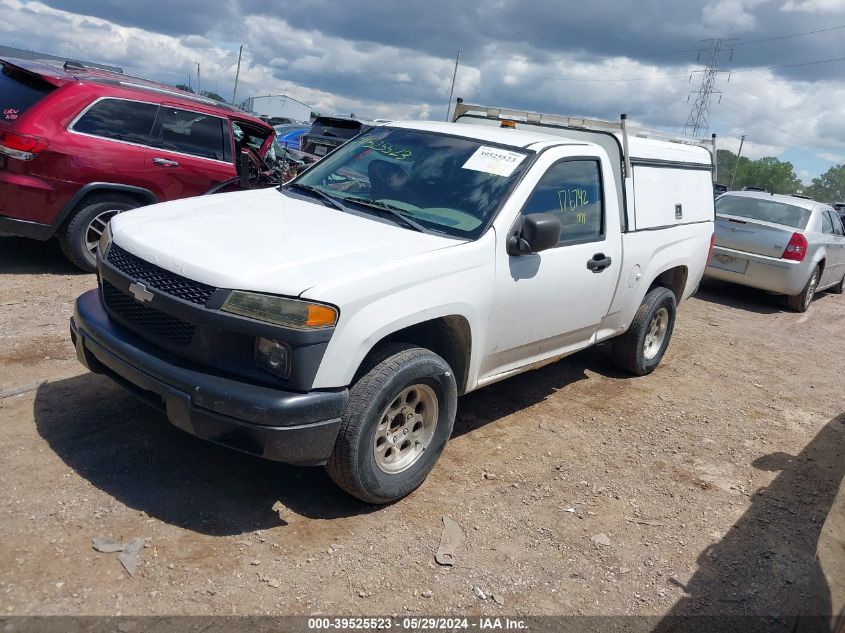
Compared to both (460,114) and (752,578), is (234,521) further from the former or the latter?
(460,114)

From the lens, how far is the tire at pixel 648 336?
600 cm

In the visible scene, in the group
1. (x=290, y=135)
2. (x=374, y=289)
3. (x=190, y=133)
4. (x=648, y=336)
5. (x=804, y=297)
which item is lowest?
(x=648, y=336)

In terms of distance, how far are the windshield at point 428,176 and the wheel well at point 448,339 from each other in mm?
496

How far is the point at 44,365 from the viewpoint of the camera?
4723 millimetres

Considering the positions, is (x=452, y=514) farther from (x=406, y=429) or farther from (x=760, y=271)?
(x=760, y=271)

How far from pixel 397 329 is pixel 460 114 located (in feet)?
11.0

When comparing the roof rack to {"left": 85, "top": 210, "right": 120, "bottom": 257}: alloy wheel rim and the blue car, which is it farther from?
the blue car

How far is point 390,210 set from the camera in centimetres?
417

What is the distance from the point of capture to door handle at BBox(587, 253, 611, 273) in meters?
4.76

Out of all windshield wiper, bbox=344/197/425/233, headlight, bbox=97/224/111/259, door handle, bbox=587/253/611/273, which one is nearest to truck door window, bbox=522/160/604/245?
door handle, bbox=587/253/611/273

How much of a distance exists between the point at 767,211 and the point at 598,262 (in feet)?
24.5

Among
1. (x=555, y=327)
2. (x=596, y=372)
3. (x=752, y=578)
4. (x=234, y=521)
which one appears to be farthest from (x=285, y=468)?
(x=596, y=372)

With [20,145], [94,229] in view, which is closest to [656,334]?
[94,229]

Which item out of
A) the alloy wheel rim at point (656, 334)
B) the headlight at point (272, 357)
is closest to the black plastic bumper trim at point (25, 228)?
the headlight at point (272, 357)
